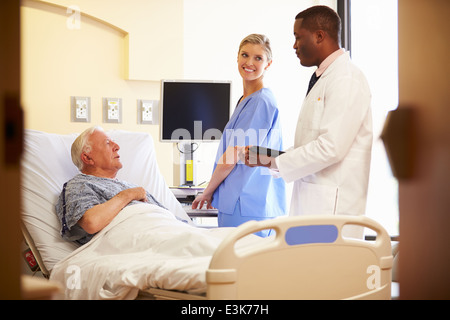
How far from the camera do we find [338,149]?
1901 millimetres

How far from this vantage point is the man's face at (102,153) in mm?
2449

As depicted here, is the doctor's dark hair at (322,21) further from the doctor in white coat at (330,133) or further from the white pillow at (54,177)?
the white pillow at (54,177)

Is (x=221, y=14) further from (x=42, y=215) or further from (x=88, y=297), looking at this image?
(x=88, y=297)

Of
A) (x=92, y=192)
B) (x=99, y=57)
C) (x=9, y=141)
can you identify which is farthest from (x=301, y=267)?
(x=99, y=57)

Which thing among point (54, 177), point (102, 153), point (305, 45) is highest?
point (305, 45)

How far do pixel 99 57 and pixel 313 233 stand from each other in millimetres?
2452

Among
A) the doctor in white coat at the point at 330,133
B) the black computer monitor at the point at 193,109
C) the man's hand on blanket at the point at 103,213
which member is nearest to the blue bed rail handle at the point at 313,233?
the doctor in white coat at the point at 330,133

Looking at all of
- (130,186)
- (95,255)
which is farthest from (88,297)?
(130,186)

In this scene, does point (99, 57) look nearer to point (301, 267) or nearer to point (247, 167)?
point (247, 167)

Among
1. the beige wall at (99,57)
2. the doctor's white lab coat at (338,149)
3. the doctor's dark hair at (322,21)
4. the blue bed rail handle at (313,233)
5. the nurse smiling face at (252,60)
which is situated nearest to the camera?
the blue bed rail handle at (313,233)

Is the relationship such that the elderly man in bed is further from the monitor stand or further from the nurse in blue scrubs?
the monitor stand

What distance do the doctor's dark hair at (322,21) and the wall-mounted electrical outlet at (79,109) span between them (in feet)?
6.84

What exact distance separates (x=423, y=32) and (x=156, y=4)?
2940mm

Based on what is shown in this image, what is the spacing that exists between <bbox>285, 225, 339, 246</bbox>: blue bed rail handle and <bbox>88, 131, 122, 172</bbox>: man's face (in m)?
1.01
